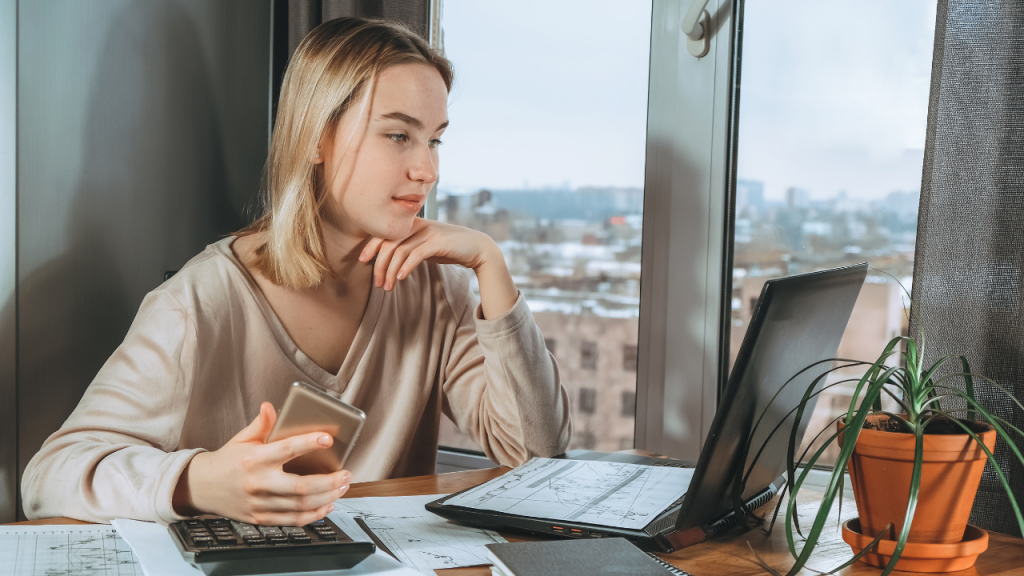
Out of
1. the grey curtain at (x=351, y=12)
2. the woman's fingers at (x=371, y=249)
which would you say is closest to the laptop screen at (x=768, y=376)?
the woman's fingers at (x=371, y=249)

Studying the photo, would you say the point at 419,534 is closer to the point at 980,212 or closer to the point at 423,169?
the point at 423,169

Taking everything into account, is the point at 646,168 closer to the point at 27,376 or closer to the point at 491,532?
the point at 491,532

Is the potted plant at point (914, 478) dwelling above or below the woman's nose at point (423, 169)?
below

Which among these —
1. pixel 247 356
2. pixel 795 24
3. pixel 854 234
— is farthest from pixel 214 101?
pixel 854 234

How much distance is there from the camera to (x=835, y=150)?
4.68ft

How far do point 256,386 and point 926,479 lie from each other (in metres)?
0.93

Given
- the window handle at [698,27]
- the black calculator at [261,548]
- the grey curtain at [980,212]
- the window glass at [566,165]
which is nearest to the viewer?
the black calculator at [261,548]

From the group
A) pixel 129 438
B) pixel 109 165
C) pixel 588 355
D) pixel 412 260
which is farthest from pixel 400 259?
pixel 109 165

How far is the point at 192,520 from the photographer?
0.79m

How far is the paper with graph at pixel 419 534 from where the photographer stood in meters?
0.80

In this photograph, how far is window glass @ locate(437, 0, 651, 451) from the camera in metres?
1.63

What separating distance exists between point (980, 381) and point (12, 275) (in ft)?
4.99

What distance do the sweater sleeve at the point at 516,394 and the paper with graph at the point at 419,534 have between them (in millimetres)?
287

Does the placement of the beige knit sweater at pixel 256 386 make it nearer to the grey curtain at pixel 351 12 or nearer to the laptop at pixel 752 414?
the laptop at pixel 752 414
